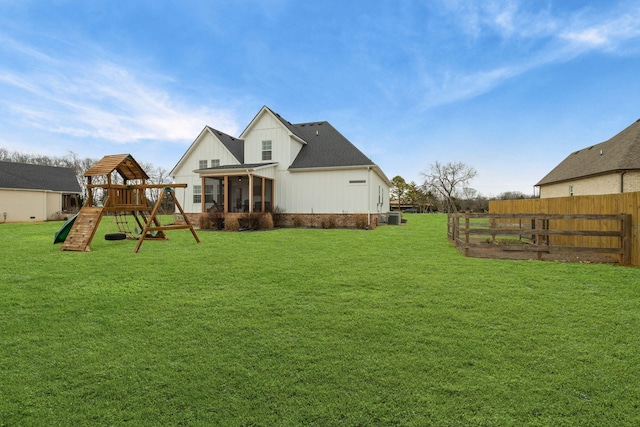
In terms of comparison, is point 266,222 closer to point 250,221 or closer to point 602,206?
point 250,221

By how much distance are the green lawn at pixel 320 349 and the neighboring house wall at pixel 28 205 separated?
29387 mm

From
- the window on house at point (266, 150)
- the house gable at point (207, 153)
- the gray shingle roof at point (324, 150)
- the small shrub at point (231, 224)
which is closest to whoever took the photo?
the small shrub at point (231, 224)

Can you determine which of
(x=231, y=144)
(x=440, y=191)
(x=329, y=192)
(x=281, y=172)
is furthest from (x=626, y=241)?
(x=440, y=191)

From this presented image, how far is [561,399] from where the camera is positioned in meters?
2.40

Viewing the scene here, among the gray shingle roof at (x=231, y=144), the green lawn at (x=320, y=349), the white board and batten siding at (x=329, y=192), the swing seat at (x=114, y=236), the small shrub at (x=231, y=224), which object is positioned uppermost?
the gray shingle roof at (x=231, y=144)

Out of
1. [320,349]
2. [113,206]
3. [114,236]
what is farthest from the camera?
[114,236]

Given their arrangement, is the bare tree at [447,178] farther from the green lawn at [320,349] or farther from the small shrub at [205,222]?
the green lawn at [320,349]

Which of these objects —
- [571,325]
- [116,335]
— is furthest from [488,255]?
[116,335]

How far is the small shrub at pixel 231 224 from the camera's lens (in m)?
17.4

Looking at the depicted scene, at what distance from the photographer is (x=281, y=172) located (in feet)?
69.5

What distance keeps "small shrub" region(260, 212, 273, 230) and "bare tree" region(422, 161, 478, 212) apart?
149ft

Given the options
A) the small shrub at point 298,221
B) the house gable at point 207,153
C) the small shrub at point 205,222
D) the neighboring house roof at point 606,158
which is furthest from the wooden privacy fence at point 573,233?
the house gable at point 207,153

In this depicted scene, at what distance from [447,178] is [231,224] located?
164 feet

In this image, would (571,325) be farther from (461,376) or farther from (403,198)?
(403,198)
